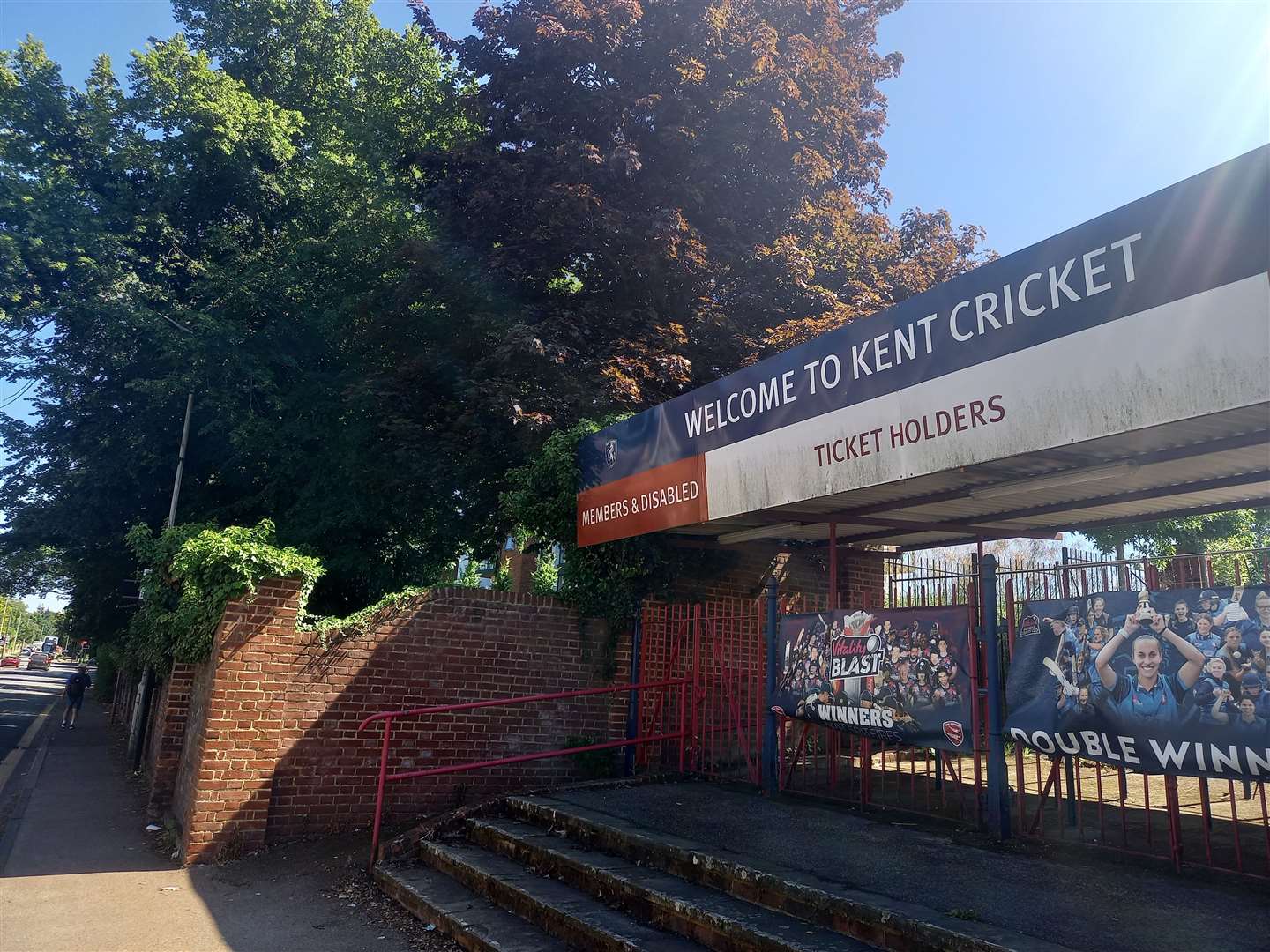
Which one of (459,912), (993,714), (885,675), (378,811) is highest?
(885,675)

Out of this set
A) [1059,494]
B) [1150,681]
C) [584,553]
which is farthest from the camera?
[584,553]

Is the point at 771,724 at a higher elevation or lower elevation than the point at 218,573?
lower

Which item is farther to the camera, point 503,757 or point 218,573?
point 503,757

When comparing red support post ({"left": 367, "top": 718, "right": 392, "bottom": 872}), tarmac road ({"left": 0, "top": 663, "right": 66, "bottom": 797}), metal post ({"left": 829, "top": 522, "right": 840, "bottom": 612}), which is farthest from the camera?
tarmac road ({"left": 0, "top": 663, "right": 66, "bottom": 797})

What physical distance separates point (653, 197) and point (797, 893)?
11.7 m

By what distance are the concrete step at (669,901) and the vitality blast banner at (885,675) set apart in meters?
1.78

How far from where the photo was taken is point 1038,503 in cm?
780

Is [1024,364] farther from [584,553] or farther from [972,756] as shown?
[584,553]

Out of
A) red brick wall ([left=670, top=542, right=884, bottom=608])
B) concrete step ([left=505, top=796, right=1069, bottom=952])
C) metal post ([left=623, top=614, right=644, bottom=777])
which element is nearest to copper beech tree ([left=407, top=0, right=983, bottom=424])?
red brick wall ([left=670, top=542, right=884, bottom=608])

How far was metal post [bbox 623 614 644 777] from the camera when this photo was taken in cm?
933

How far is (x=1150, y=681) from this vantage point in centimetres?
466

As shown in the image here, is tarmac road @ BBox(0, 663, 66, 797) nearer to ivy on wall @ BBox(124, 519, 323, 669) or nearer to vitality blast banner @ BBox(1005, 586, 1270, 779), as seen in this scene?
ivy on wall @ BBox(124, 519, 323, 669)

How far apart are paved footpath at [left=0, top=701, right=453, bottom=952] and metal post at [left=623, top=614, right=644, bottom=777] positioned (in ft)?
9.27

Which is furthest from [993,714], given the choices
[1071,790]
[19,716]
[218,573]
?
[19,716]
